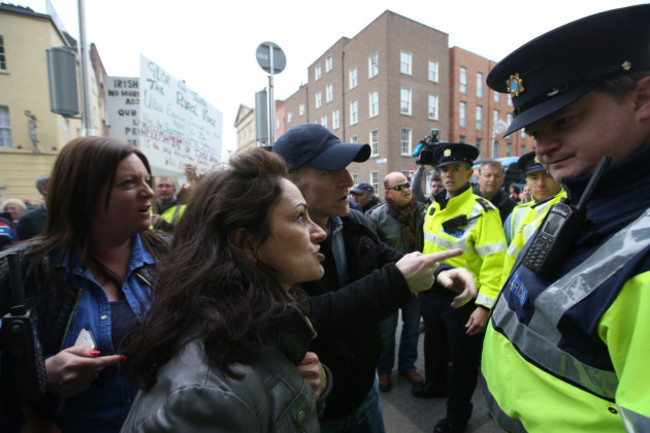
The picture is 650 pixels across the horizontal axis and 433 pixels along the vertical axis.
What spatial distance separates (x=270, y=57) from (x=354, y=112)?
2207cm

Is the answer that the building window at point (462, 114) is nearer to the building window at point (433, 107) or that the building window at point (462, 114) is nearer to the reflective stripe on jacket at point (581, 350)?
the building window at point (433, 107)

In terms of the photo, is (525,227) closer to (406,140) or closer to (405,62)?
(406,140)

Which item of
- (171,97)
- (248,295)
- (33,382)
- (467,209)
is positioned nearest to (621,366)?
(248,295)

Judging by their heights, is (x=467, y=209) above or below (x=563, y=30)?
below

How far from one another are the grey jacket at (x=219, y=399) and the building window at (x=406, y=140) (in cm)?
2293

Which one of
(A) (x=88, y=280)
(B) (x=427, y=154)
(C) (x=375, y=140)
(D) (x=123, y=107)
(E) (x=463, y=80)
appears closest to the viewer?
(A) (x=88, y=280)

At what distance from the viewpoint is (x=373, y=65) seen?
23.0 m

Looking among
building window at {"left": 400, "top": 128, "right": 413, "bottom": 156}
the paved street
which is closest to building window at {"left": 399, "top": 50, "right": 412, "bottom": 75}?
building window at {"left": 400, "top": 128, "right": 413, "bottom": 156}

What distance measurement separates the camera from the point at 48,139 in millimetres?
13914

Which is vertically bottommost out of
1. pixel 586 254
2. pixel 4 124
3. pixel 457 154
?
pixel 586 254

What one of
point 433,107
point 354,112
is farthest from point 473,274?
point 433,107

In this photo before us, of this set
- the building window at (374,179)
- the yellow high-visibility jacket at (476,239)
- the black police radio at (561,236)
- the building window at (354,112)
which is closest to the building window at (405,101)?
the building window at (354,112)

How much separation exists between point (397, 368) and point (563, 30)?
12.0 feet

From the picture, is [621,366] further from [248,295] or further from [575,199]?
[248,295]
